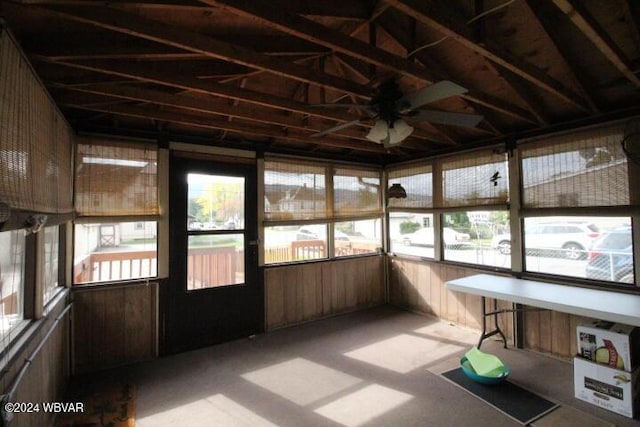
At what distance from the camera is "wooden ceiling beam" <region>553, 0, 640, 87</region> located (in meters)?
1.54

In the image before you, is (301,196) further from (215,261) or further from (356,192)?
(215,261)

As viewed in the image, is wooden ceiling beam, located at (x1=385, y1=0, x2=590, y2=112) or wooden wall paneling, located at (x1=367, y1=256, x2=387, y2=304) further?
wooden wall paneling, located at (x1=367, y1=256, x2=387, y2=304)

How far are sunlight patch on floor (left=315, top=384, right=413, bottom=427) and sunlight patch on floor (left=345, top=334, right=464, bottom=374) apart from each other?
0.44 meters

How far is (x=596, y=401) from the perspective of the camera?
2.57m

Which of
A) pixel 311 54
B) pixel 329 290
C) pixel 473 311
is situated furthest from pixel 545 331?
pixel 311 54

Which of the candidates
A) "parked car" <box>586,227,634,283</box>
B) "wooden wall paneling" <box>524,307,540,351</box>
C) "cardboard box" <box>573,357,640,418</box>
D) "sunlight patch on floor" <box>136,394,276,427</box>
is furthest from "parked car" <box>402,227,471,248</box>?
"sunlight patch on floor" <box>136,394,276,427</box>

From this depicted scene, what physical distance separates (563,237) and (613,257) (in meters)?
0.45

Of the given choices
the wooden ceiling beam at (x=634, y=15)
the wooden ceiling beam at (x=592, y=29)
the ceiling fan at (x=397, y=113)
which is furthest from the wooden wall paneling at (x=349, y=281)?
the wooden ceiling beam at (x=634, y=15)

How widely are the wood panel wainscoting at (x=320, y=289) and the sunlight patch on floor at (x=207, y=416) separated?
1.66 meters

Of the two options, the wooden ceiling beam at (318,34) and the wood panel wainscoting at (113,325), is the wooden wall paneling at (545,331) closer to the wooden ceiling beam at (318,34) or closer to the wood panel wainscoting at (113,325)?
the wooden ceiling beam at (318,34)

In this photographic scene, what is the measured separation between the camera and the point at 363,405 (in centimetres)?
259

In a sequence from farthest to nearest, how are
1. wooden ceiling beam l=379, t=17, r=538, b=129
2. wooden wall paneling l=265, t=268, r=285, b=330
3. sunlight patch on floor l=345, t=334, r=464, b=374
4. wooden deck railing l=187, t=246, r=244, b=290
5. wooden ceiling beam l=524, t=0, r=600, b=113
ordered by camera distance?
wooden wall paneling l=265, t=268, r=285, b=330
wooden deck railing l=187, t=246, r=244, b=290
sunlight patch on floor l=345, t=334, r=464, b=374
wooden ceiling beam l=379, t=17, r=538, b=129
wooden ceiling beam l=524, t=0, r=600, b=113

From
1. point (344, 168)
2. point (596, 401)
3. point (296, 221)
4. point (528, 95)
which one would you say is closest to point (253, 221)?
point (296, 221)

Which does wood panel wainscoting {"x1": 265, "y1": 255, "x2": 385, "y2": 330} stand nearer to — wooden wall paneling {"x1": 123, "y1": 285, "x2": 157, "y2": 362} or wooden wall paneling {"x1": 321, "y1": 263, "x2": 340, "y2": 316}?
wooden wall paneling {"x1": 321, "y1": 263, "x2": 340, "y2": 316}
